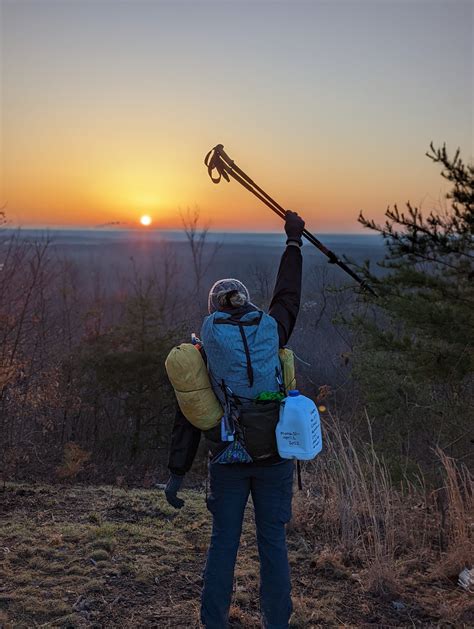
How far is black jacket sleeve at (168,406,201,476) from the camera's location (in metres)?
2.99

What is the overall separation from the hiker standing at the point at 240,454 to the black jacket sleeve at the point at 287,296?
0.26 feet

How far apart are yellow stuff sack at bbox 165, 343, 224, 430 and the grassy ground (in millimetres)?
1306

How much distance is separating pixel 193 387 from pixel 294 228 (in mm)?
1137

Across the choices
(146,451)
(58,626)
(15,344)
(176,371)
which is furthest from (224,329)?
(146,451)

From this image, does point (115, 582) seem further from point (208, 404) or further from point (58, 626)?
point (208, 404)

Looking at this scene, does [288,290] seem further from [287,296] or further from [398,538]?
[398,538]

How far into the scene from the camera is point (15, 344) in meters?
11.4

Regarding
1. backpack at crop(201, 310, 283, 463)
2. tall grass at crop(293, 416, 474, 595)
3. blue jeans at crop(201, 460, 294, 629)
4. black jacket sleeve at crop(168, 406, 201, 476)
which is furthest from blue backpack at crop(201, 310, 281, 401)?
tall grass at crop(293, 416, 474, 595)

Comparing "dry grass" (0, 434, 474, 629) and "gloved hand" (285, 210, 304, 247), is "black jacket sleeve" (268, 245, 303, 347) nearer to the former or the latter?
"gloved hand" (285, 210, 304, 247)

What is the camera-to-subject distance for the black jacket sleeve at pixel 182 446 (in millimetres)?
2986

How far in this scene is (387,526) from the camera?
428 centimetres

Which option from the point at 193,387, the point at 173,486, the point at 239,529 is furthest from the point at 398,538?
the point at 193,387

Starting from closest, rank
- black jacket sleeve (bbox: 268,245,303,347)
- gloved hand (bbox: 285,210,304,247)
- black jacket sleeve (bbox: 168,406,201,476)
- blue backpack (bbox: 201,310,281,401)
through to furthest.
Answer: blue backpack (bbox: 201,310,281,401), black jacket sleeve (bbox: 168,406,201,476), black jacket sleeve (bbox: 268,245,303,347), gloved hand (bbox: 285,210,304,247)

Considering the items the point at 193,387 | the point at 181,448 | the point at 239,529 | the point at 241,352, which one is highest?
the point at 241,352
